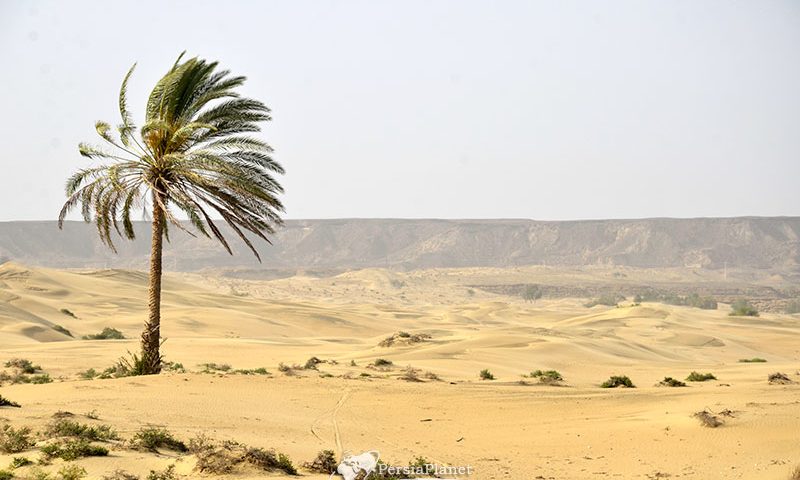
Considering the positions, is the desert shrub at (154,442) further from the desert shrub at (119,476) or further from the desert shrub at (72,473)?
the desert shrub at (72,473)

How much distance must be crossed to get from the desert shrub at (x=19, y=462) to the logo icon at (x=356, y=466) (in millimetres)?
2919

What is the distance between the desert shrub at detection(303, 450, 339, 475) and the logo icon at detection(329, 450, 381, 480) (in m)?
0.12

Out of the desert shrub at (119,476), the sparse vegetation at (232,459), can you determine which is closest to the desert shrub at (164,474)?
the desert shrub at (119,476)

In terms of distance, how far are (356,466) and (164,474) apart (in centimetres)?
194

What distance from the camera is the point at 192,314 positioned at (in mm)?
39938

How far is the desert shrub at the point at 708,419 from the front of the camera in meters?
11.5

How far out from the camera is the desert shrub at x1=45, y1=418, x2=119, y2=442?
9.05m

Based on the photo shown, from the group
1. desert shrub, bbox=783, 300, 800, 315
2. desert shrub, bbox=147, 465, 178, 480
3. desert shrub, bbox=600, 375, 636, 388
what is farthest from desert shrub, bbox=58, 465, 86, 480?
desert shrub, bbox=783, 300, 800, 315

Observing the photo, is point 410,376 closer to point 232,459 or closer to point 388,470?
point 388,470

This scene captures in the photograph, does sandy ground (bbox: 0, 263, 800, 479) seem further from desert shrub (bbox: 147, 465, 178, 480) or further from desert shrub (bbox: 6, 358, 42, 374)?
desert shrub (bbox: 6, 358, 42, 374)

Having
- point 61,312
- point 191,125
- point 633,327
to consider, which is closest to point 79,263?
point 61,312

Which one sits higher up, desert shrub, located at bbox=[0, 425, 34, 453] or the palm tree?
the palm tree

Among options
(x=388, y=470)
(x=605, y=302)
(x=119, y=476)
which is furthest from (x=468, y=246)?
(x=119, y=476)

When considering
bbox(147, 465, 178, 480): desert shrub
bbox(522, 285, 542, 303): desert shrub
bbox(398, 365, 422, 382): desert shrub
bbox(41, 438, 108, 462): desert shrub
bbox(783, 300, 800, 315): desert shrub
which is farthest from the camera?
bbox(522, 285, 542, 303): desert shrub
